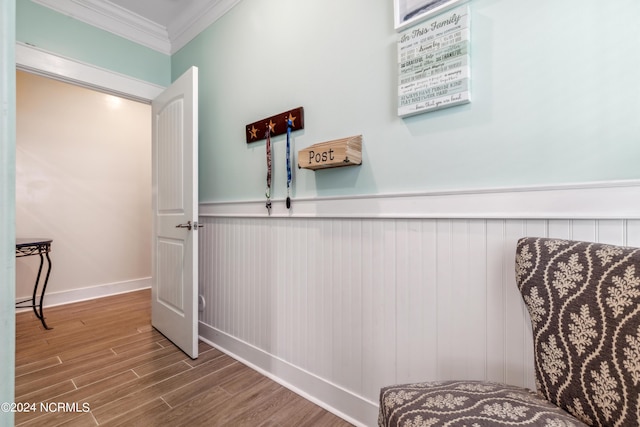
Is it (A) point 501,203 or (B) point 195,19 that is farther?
(B) point 195,19

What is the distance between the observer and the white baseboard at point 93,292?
2.87 meters

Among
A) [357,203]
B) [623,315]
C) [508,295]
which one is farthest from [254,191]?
[623,315]

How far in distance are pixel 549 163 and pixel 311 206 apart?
0.98 m

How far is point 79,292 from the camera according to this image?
305 cm

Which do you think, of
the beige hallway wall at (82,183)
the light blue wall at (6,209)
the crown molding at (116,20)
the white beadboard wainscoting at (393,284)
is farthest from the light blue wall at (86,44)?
the light blue wall at (6,209)

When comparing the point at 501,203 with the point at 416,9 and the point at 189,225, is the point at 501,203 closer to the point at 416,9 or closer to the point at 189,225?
the point at 416,9

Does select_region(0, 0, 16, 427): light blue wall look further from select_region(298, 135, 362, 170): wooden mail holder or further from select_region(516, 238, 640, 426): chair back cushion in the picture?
select_region(516, 238, 640, 426): chair back cushion

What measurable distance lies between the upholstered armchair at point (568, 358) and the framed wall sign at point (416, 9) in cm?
90

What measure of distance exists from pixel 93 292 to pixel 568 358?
159 inches

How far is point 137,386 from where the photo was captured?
1.55 m

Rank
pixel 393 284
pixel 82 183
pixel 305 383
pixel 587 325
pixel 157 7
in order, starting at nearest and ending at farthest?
pixel 587 325, pixel 393 284, pixel 305 383, pixel 157 7, pixel 82 183

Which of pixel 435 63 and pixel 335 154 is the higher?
pixel 435 63

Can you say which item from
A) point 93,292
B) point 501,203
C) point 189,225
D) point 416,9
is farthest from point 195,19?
point 93,292

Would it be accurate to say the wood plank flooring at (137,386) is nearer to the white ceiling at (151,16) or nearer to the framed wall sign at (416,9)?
the framed wall sign at (416,9)
